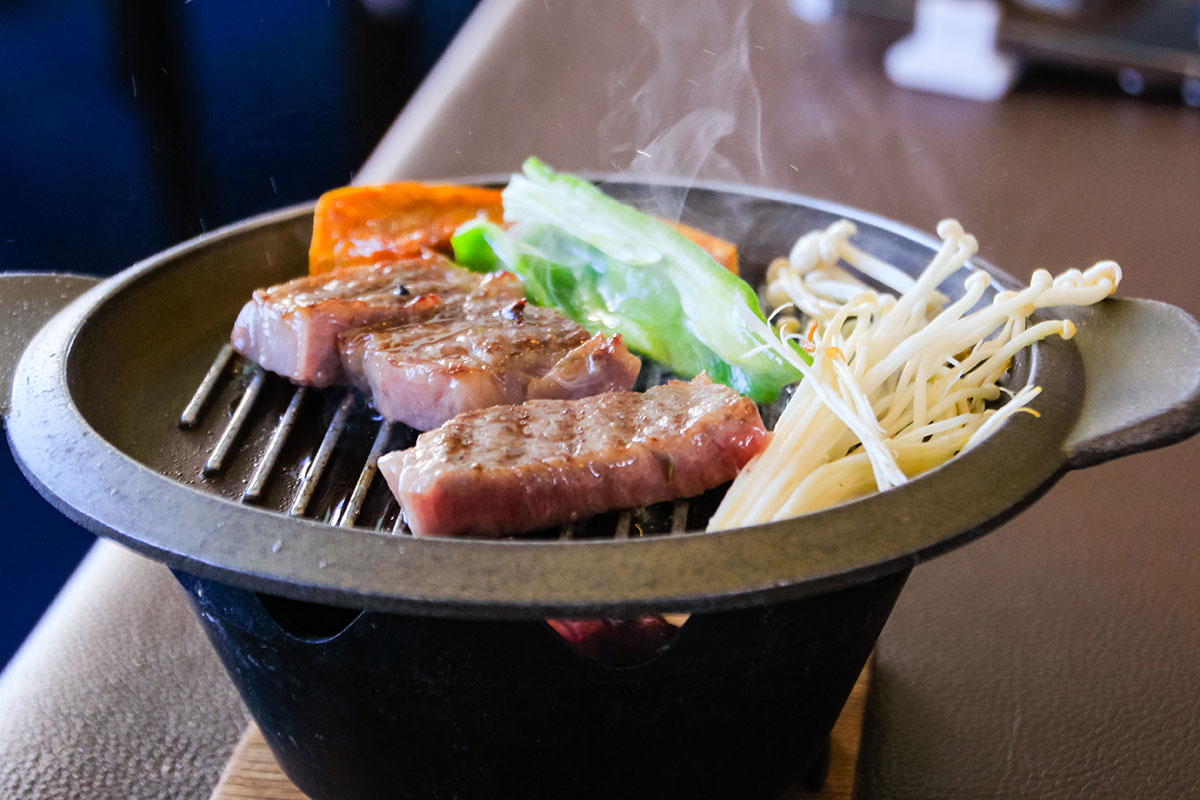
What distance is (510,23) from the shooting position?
357 centimetres

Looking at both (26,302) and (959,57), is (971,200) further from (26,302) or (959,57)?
(26,302)

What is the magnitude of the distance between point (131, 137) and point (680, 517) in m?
3.80

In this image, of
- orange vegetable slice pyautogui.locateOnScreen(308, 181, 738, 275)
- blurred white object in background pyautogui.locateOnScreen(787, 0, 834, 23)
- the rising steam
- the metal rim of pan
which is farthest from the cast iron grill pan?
blurred white object in background pyautogui.locateOnScreen(787, 0, 834, 23)

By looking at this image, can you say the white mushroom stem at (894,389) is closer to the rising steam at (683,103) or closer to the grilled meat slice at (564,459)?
the grilled meat slice at (564,459)

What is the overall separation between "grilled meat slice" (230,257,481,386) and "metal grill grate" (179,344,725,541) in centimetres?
5

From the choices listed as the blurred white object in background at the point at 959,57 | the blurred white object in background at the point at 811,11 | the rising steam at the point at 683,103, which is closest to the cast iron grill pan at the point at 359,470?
the rising steam at the point at 683,103

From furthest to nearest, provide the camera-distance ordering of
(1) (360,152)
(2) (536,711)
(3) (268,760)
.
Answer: (1) (360,152) → (3) (268,760) → (2) (536,711)

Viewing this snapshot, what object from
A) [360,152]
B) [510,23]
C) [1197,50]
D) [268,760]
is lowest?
[360,152]

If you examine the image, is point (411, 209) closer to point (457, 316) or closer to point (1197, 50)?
point (457, 316)

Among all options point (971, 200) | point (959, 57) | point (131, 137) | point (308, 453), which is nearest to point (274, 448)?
point (308, 453)

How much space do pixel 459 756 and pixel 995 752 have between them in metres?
0.90

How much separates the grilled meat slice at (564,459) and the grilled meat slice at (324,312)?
34 centimetres

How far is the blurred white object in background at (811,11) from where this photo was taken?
166 inches

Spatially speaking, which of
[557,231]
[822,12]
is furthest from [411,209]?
[822,12]
